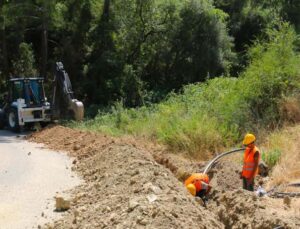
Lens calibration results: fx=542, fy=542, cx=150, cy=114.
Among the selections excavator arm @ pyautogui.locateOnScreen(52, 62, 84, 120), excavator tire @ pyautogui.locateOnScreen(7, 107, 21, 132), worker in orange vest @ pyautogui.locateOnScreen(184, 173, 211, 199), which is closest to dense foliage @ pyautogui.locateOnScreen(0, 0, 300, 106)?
excavator arm @ pyautogui.locateOnScreen(52, 62, 84, 120)

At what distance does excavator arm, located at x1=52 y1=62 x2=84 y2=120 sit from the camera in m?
21.7

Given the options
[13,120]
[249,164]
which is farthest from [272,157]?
[13,120]

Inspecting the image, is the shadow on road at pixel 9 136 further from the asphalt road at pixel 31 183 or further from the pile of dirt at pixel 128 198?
the pile of dirt at pixel 128 198

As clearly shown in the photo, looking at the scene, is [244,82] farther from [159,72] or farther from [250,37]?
[250,37]

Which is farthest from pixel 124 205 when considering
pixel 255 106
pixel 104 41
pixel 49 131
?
pixel 104 41

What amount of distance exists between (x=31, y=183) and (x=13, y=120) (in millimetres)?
12787

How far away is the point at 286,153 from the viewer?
14586 millimetres

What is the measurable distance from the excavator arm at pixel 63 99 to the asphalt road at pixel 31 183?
387cm

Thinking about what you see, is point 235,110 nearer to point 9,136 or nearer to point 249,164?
point 249,164

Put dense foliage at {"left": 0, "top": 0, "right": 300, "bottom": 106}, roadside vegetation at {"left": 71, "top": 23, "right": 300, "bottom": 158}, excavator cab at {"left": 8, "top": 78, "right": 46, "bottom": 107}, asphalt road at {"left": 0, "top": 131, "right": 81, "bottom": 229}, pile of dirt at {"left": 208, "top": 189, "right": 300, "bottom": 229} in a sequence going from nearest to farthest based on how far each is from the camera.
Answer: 1. pile of dirt at {"left": 208, "top": 189, "right": 300, "bottom": 229}
2. asphalt road at {"left": 0, "top": 131, "right": 81, "bottom": 229}
3. roadside vegetation at {"left": 71, "top": 23, "right": 300, "bottom": 158}
4. excavator cab at {"left": 8, "top": 78, "right": 46, "bottom": 107}
5. dense foliage at {"left": 0, "top": 0, "right": 300, "bottom": 106}

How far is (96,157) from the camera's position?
13.9 metres

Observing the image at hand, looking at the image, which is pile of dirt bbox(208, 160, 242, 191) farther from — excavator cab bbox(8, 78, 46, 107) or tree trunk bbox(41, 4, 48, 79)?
tree trunk bbox(41, 4, 48, 79)

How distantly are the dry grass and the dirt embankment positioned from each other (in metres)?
1.06

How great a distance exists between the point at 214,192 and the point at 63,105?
13790mm
